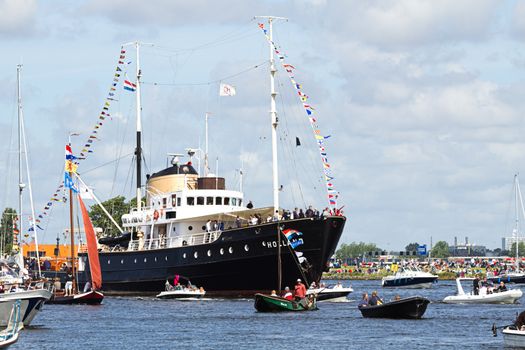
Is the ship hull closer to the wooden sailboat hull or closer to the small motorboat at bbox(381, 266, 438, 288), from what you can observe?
the wooden sailboat hull

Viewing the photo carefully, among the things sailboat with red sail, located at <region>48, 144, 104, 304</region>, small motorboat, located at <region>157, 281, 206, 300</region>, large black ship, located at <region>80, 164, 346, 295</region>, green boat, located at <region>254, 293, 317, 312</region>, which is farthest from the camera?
small motorboat, located at <region>157, 281, 206, 300</region>

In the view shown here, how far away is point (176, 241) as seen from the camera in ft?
344

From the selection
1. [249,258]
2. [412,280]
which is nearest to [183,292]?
[249,258]

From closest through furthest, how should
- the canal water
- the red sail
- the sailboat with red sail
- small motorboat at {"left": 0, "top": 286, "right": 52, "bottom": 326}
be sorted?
the canal water < small motorboat at {"left": 0, "top": 286, "right": 52, "bottom": 326} < the red sail < the sailboat with red sail

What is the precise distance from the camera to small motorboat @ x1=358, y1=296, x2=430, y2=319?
7588 cm

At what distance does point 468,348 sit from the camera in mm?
60594

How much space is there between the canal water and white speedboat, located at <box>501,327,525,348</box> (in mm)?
2741

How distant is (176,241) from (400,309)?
1286 inches

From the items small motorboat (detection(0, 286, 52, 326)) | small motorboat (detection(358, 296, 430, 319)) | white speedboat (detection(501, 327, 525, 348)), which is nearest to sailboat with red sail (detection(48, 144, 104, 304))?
small motorboat (detection(0, 286, 52, 326))

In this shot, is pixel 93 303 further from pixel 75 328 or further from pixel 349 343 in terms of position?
pixel 349 343

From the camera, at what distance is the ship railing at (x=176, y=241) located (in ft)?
324

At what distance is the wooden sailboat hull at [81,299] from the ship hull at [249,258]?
9.41 meters

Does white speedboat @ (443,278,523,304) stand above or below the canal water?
above

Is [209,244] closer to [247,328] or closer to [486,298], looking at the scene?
[486,298]
